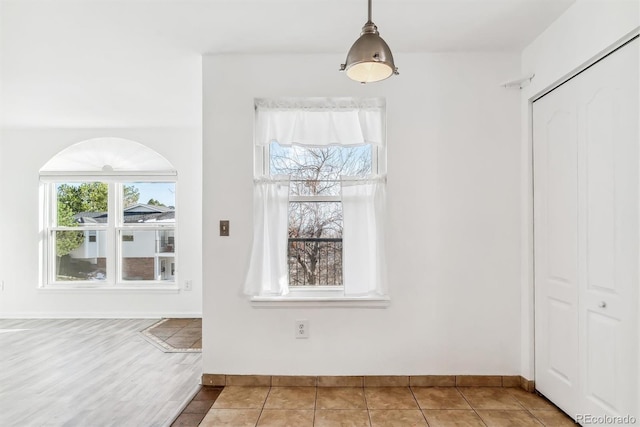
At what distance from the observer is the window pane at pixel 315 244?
305 cm

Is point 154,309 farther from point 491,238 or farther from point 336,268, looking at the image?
point 491,238

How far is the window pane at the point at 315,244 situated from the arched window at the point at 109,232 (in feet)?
8.91

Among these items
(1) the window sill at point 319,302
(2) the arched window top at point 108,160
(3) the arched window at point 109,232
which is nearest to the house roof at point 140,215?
(3) the arched window at point 109,232

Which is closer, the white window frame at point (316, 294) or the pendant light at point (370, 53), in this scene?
the pendant light at point (370, 53)

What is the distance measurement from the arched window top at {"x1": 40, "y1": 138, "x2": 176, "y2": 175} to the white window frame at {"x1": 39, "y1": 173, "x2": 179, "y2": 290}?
7 centimetres

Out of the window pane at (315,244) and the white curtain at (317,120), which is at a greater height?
Result: the white curtain at (317,120)

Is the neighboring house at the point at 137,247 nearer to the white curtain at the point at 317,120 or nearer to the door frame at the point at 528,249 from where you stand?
the white curtain at the point at 317,120

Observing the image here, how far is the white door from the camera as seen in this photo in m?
1.89

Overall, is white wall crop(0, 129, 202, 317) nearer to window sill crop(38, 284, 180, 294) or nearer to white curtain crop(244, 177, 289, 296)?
window sill crop(38, 284, 180, 294)

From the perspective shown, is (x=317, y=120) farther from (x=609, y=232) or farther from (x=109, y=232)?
(x=109, y=232)

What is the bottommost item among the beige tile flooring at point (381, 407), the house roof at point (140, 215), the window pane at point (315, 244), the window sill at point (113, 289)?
the beige tile flooring at point (381, 407)

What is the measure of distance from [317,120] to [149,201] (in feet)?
10.6

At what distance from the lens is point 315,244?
10.0 ft

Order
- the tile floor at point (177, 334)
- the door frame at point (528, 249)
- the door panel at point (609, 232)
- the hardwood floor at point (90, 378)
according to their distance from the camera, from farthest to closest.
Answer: the tile floor at point (177, 334) → the door frame at point (528, 249) → the hardwood floor at point (90, 378) → the door panel at point (609, 232)
